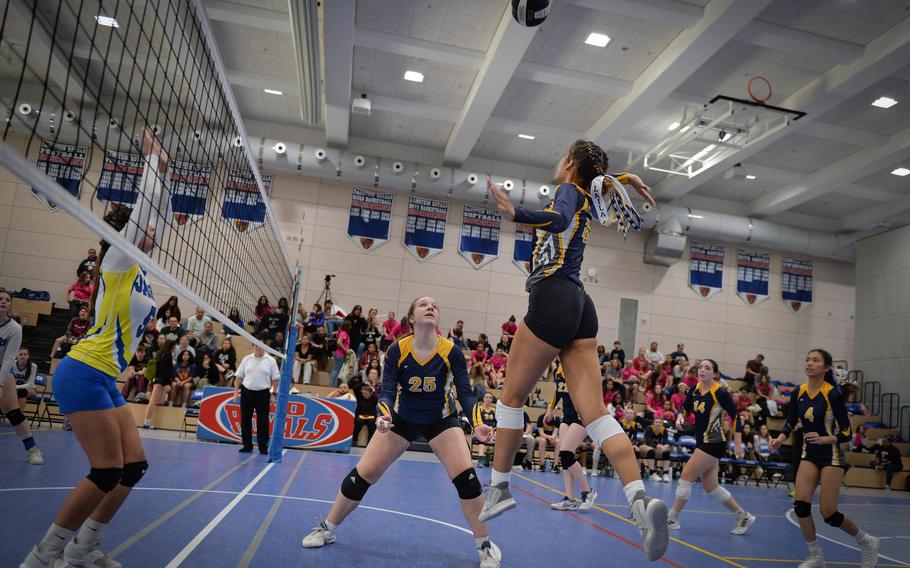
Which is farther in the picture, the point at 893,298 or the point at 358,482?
the point at 893,298

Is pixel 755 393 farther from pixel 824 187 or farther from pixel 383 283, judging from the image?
pixel 383 283

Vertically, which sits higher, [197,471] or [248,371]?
[248,371]

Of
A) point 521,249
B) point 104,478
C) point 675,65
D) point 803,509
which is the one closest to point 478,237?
point 521,249

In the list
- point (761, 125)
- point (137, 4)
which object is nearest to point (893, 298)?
point (761, 125)

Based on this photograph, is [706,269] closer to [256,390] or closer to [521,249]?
[521,249]

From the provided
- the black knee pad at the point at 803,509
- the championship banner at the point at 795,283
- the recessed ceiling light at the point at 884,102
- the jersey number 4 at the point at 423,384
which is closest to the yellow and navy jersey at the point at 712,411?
the black knee pad at the point at 803,509

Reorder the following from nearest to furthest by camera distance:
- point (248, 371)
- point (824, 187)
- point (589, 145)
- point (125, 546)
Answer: point (589, 145) < point (125, 546) < point (248, 371) < point (824, 187)

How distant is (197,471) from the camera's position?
8.41 metres

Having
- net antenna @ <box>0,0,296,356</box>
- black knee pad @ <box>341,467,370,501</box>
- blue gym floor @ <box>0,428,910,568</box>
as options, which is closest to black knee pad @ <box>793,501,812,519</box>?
blue gym floor @ <box>0,428,910,568</box>

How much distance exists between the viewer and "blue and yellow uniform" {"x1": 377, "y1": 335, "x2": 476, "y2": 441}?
5.22 meters

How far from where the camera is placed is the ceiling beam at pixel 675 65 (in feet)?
39.0

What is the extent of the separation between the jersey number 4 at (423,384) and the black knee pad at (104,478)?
2239mm

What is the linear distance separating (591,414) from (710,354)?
22209 millimetres

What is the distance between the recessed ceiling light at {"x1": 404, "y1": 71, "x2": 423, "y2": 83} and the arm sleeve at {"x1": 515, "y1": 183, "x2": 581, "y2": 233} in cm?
1407
